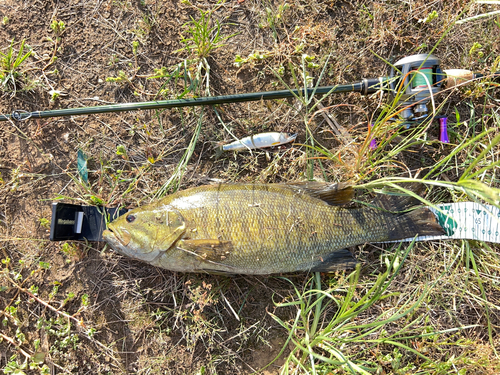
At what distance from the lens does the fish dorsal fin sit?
316 centimetres

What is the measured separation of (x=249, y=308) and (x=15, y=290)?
2582mm

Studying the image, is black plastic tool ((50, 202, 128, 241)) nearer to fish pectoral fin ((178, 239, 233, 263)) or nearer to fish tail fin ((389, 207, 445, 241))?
fish pectoral fin ((178, 239, 233, 263))

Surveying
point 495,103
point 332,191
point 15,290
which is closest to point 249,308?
point 332,191

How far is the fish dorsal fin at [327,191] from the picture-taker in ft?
10.4

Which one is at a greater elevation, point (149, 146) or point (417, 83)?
point (417, 83)

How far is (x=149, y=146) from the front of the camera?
3.53 meters

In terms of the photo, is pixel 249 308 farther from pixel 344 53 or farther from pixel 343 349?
pixel 344 53

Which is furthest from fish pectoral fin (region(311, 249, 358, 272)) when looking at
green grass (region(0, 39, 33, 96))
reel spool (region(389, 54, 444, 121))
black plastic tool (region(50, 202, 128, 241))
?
green grass (region(0, 39, 33, 96))

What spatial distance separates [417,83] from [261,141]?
1.58m

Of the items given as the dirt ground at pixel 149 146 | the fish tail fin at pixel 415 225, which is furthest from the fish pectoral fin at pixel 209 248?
the fish tail fin at pixel 415 225

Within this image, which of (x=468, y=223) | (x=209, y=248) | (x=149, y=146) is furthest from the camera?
(x=149, y=146)

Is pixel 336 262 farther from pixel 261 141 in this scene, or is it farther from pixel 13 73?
pixel 13 73

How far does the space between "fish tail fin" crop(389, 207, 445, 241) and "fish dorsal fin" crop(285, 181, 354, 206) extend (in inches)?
20.9

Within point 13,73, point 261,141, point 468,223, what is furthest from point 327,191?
point 13,73
